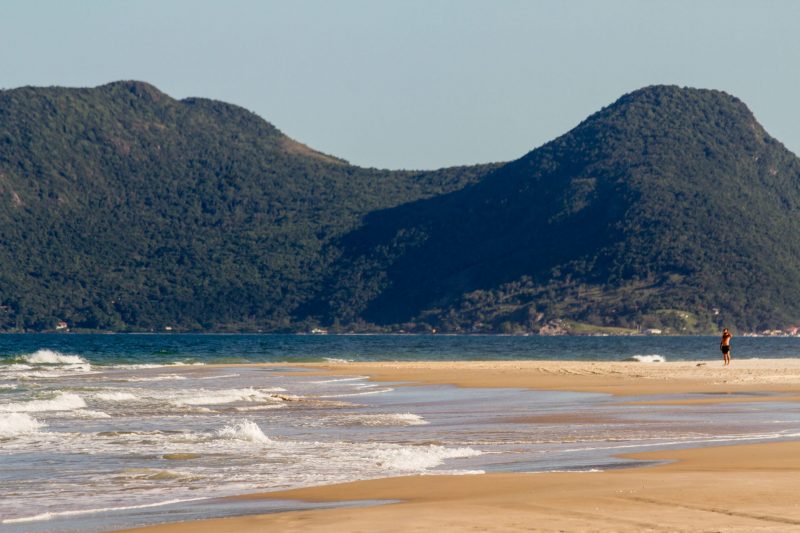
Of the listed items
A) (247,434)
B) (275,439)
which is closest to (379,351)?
(275,439)

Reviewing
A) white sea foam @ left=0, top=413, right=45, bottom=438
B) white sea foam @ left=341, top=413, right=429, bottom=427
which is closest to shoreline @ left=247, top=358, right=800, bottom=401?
white sea foam @ left=341, top=413, right=429, bottom=427

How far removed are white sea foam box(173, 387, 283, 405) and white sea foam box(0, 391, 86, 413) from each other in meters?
2.73

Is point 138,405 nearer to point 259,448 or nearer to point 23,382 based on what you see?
point 259,448

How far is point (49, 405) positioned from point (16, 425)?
7347 mm

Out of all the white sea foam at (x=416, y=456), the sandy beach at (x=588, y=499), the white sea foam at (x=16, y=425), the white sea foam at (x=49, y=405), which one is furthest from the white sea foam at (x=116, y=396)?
the sandy beach at (x=588, y=499)

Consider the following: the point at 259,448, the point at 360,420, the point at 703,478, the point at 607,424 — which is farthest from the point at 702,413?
the point at 703,478

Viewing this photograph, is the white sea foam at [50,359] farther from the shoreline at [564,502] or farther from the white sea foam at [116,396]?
the shoreline at [564,502]

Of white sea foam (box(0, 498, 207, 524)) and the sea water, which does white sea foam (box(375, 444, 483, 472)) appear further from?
white sea foam (box(0, 498, 207, 524))

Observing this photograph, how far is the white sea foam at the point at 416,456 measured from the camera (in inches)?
752

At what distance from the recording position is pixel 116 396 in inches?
1478

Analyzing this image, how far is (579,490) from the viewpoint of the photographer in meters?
15.0

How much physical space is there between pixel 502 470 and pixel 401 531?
233 inches

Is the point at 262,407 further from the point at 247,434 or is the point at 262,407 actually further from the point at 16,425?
the point at 247,434

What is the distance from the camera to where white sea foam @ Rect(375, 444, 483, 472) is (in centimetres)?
1911
